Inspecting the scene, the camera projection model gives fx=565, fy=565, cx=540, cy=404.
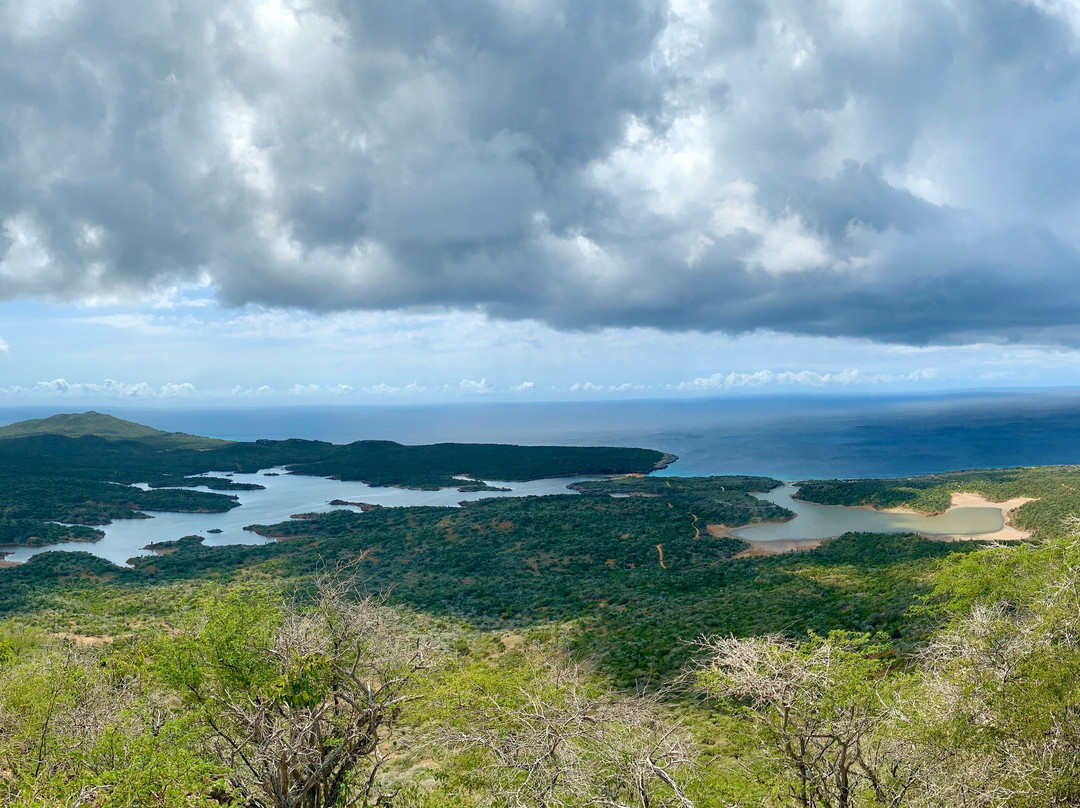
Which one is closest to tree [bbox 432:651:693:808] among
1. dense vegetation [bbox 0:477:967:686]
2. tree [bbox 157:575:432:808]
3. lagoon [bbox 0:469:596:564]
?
tree [bbox 157:575:432:808]

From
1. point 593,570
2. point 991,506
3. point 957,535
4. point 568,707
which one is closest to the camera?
point 568,707

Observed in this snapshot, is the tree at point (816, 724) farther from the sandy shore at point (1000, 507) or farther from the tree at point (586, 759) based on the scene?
the sandy shore at point (1000, 507)

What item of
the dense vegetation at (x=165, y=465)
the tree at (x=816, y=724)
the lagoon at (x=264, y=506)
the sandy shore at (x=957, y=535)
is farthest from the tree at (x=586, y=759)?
Result: the dense vegetation at (x=165, y=465)

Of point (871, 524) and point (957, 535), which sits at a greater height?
point (957, 535)

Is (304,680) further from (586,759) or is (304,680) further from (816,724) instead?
(816,724)

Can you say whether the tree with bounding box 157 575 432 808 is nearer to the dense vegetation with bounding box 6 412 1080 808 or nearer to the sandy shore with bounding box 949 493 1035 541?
the dense vegetation with bounding box 6 412 1080 808

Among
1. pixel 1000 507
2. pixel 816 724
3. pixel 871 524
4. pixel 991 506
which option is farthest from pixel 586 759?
pixel 991 506
